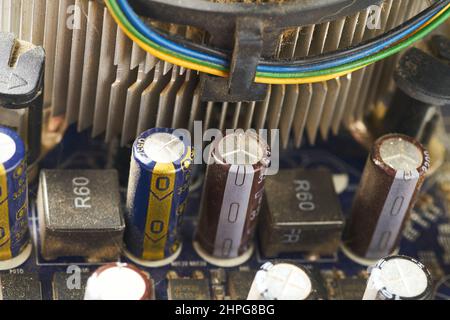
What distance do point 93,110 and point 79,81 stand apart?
0.43 ft

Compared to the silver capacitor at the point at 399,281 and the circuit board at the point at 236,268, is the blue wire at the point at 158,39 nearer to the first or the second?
the circuit board at the point at 236,268

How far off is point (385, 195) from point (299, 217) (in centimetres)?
30

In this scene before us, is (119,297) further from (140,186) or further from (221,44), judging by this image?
(221,44)

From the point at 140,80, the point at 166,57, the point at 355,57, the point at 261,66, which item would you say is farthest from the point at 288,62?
the point at 140,80

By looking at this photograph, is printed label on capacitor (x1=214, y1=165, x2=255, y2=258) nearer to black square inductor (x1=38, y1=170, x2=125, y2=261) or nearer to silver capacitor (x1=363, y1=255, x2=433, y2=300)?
black square inductor (x1=38, y1=170, x2=125, y2=261)

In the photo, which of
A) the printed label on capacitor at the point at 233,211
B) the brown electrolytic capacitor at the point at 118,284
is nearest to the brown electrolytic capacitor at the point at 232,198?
the printed label on capacitor at the point at 233,211

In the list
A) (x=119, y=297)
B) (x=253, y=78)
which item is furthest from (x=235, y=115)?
(x=119, y=297)

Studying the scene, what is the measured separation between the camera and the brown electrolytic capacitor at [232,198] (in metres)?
3.19

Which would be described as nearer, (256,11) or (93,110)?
(256,11)

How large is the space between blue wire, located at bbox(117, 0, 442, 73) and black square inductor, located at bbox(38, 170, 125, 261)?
Result: 60cm

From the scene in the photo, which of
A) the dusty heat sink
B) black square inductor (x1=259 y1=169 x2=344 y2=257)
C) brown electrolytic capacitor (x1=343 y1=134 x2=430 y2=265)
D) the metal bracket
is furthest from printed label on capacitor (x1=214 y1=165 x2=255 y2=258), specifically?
the metal bracket

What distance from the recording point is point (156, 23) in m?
3.16

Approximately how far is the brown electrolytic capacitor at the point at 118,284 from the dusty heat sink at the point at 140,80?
2.03 ft

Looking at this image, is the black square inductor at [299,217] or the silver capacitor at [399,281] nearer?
the silver capacitor at [399,281]
